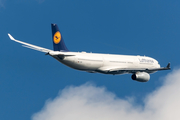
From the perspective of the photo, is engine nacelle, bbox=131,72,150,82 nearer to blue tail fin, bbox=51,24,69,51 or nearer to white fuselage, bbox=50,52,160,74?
white fuselage, bbox=50,52,160,74

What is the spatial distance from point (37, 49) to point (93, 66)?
1189cm

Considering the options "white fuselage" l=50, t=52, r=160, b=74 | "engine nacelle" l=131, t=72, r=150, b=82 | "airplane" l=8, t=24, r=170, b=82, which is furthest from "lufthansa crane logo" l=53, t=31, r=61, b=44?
"engine nacelle" l=131, t=72, r=150, b=82

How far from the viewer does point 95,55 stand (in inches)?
2640

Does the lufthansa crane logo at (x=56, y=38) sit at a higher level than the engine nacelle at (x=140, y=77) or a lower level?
lower

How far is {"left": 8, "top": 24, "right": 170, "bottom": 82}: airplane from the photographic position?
2462 inches

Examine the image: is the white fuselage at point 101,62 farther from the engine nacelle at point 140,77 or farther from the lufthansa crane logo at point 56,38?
the lufthansa crane logo at point 56,38

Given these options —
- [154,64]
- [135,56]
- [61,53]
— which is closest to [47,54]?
[61,53]

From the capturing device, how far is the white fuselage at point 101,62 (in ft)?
206

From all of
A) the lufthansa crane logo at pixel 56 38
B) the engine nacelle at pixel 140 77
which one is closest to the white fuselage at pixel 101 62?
the engine nacelle at pixel 140 77

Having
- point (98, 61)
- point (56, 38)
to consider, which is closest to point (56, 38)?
point (56, 38)

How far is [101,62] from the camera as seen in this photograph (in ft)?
220

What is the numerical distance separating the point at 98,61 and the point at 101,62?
83 centimetres

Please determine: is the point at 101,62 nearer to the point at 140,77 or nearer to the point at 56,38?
the point at 140,77

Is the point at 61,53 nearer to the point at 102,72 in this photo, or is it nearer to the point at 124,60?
the point at 102,72
